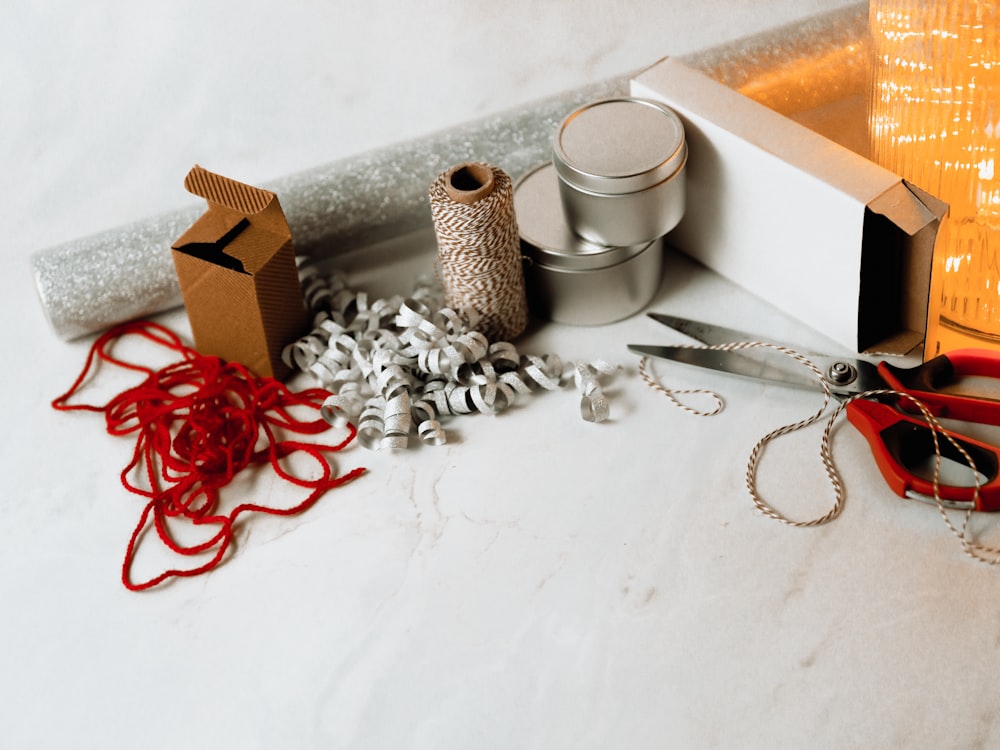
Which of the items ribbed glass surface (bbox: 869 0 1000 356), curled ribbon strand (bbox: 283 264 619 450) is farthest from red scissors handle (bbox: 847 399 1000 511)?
curled ribbon strand (bbox: 283 264 619 450)

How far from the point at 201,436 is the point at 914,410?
56 centimetres

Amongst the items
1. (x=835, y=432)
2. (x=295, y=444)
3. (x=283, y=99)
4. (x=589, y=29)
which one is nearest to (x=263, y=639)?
(x=295, y=444)

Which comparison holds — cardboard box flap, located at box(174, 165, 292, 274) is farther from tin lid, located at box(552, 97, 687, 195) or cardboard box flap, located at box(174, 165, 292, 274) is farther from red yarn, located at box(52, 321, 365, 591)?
tin lid, located at box(552, 97, 687, 195)

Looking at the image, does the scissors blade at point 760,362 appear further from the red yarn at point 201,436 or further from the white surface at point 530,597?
the red yarn at point 201,436

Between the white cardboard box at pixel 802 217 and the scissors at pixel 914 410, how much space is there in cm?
7

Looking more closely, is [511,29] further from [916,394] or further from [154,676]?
[154,676]

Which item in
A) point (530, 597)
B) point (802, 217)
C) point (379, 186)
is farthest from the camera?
point (379, 186)

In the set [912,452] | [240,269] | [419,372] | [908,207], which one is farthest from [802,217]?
[240,269]

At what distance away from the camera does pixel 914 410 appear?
36.4 inches

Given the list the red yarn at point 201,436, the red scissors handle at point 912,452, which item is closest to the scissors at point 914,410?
the red scissors handle at point 912,452

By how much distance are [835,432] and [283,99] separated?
2.57 feet

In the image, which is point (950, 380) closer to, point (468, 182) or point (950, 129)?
point (950, 129)

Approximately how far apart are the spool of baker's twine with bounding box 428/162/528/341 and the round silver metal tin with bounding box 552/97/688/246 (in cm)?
6

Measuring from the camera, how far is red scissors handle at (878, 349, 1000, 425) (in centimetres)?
90
